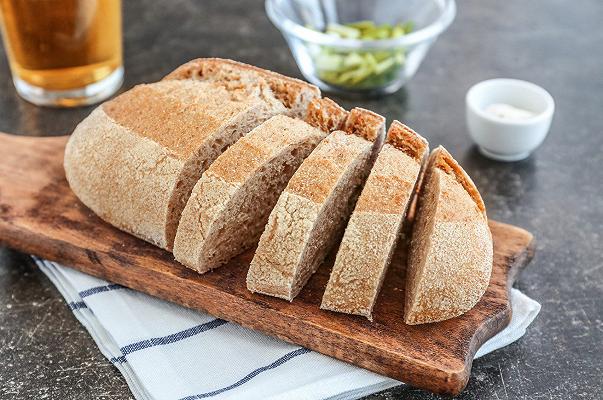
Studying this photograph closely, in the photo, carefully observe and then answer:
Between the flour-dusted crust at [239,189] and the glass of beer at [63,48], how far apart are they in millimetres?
1333

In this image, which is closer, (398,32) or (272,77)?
(272,77)

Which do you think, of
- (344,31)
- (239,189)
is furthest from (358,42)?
(239,189)

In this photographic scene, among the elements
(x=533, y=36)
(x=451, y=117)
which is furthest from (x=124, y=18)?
(x=533, y=36)

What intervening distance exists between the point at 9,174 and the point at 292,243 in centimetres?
133

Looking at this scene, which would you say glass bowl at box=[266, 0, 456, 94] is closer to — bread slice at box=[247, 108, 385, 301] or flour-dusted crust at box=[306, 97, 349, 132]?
flour-dusted crust at box=[306, 97, 349, 132]

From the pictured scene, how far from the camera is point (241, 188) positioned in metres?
2.70

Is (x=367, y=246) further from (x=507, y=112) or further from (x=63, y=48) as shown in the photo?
(x=63, y=48)

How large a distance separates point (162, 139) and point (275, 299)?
664 millimetres

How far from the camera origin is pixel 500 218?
11.4ft

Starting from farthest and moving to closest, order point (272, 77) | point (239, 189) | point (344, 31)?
point (344, 31), point (272, 77), point (239, 189)

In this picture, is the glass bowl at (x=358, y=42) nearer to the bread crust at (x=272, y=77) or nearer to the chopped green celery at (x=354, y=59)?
the chopped green celery at (x=354, y=59)

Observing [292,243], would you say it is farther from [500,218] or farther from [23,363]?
[500,218]

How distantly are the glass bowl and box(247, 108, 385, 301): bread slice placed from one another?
1.19m

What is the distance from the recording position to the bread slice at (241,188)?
270 cm
